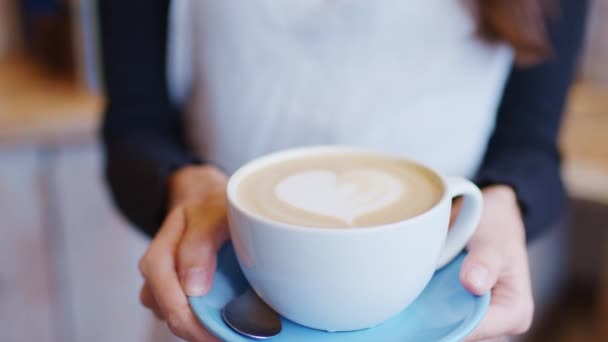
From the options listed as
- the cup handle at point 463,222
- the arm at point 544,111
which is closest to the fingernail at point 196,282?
the cup handle at point 463,222

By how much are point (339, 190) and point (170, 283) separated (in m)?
0.14

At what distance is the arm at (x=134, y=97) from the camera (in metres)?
0.66

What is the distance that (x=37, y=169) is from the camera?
3.89 ft

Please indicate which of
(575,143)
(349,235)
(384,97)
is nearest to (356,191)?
(349,235)

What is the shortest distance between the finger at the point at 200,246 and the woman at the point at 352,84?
0.34ft

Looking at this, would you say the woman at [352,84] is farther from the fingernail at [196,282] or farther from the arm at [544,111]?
the fingernail at [196,282]

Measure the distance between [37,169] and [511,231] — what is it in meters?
0.95

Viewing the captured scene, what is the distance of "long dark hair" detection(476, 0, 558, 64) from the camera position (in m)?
0.61

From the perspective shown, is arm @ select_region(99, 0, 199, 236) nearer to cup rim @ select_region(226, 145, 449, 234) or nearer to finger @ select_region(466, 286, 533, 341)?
cup rim @ select_region(226, 145, 449, 234)

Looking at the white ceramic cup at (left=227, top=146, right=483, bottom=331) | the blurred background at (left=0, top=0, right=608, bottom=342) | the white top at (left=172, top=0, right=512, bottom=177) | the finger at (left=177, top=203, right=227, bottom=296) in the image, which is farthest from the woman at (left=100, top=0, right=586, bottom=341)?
the blurred background at (left=0, top=0, right=608, bottom=342)

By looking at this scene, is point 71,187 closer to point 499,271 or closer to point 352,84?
point 352,84

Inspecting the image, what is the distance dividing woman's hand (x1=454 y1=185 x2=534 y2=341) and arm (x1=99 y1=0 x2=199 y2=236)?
0.32 m

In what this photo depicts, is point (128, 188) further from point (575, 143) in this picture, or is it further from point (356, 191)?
point (575, 143)

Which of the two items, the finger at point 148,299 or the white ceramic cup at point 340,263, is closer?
the white ceramic cup at point 340,263
